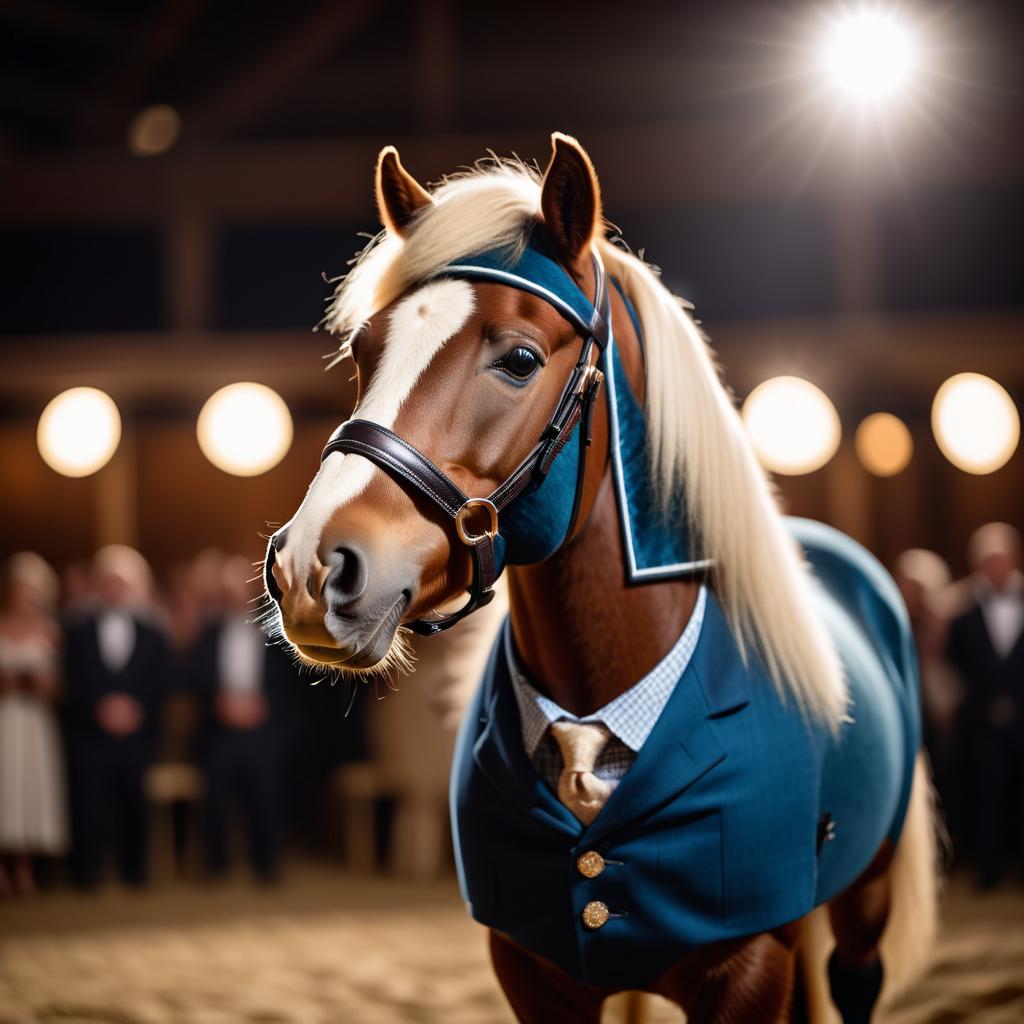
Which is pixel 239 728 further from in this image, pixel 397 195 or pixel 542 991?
pixel 397 195

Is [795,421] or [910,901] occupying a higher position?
[795,421]

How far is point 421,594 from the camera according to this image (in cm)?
145

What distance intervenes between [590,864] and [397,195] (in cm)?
106

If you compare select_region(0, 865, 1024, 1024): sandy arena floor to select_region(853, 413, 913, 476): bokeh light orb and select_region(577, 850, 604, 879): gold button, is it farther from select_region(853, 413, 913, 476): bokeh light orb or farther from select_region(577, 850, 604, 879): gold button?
select_region(853, 413, 913, 476): bokeh light orb

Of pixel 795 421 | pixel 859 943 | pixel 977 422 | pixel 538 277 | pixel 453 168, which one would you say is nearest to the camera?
pixel 538 277

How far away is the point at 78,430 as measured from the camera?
8.84m

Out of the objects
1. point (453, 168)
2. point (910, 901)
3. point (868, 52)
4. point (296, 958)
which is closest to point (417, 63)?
point (453, 168)

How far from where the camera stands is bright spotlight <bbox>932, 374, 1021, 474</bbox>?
8.31 metres

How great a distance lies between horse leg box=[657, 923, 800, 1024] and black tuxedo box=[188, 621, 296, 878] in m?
5.50

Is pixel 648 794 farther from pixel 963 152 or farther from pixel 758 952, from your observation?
pixel 963 152

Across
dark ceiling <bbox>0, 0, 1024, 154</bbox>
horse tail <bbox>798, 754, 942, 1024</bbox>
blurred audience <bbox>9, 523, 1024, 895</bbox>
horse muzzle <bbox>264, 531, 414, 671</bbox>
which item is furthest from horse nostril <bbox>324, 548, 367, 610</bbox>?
dark ceiling <bbox>0, 0, 1024, 154</bbox>

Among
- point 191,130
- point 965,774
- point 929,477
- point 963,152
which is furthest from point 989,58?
point 191,130

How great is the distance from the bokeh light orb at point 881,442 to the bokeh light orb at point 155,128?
276 inches

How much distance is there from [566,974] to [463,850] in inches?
10.0
